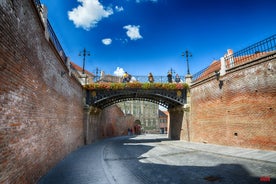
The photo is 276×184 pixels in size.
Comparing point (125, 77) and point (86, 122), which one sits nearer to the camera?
point (86, 122)

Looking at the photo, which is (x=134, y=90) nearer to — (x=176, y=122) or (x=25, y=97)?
(x=176, y=122)

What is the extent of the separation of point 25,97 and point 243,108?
42.1 feet

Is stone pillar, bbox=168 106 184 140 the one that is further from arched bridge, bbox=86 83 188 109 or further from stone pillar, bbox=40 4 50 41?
stone pillar, bbox=40 4 50 41

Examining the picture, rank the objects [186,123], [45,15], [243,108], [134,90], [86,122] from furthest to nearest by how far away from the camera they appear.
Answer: [186,123], [134,90], [86,122], [243,108], [45,15]

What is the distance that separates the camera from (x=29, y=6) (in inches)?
221

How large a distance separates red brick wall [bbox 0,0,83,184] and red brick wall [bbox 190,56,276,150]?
1200 centimetres

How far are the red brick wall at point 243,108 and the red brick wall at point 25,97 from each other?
472 inches

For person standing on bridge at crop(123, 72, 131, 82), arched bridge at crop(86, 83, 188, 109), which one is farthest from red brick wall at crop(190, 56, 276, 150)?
person standing on bridge at crop(123, 72, 131, 82)

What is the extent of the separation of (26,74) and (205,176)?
716cm

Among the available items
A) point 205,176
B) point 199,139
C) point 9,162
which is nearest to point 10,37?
point 9,162

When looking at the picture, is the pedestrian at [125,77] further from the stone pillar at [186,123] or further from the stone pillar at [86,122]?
the stone pillar at [186,123]

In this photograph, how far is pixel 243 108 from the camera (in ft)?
39.1

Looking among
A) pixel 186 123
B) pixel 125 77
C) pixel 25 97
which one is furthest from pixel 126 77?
pixel 25 97

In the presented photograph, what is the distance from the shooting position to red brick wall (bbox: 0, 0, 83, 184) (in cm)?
412
